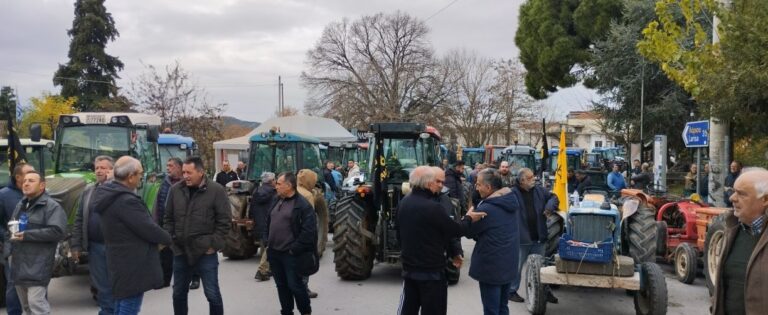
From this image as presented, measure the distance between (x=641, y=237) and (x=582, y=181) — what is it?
6.07m

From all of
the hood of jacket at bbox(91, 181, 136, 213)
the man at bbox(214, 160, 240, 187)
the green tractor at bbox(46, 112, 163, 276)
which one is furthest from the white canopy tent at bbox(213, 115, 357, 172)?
the hood of jacket at bbox(91, 181, 136, 213)

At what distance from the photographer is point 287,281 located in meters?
6.14

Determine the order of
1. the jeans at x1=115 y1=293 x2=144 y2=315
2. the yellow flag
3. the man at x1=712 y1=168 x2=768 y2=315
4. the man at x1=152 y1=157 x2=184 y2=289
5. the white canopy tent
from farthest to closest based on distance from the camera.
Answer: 1. the white canopy tent
2. the yellow flag
3. the man at x1=152 y1=157 x2=184 y2=289
4. the jeans at x1=115 y1=293 x2=144 y2=315
5. the man at x1=712 y1=168 x2=768 y2=315

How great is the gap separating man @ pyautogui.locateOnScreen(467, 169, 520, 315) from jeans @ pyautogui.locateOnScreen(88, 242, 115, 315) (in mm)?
3186

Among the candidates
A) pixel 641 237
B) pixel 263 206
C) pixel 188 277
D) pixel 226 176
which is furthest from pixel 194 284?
pixel 226 176

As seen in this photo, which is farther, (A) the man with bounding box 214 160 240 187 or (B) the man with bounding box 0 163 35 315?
(A) the man with bounding box 214 160 240 187

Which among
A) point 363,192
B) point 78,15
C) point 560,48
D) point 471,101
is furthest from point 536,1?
point 78,15

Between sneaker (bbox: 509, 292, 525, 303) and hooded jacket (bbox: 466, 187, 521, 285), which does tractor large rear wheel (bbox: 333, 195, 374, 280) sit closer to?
sneaker (bbox: 509, 292, 525, 303)

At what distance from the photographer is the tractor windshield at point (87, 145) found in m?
10.7

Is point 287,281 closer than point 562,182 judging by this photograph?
Yes

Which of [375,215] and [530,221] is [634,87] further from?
[530,221]

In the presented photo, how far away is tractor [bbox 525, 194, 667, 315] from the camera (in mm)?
6543

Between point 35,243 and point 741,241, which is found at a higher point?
point 741,241

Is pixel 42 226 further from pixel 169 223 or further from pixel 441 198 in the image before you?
pixel 441 198
